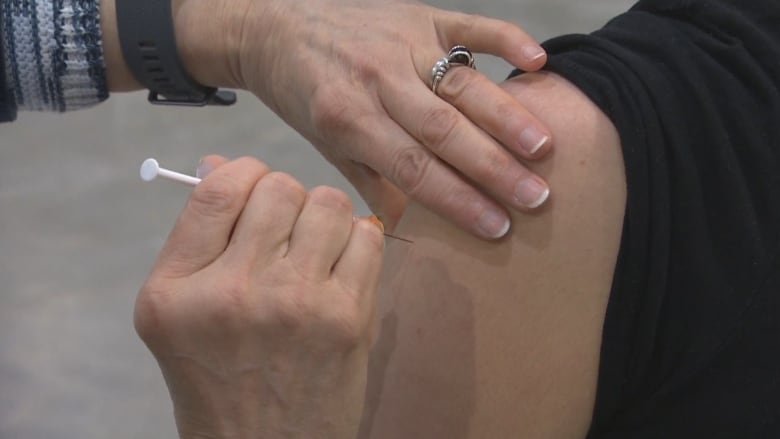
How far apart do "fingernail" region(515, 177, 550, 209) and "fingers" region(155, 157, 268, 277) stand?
0.89ft

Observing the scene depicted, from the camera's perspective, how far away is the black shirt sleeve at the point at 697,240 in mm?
845

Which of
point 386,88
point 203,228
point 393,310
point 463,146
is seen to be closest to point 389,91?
point 386,88

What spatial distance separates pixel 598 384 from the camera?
88cm

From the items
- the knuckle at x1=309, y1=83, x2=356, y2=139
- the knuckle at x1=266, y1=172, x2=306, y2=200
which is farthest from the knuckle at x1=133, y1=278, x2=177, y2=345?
the knuckle at x1=309, y1=83, x2=356, y2=139

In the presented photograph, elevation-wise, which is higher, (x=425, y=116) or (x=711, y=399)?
(x=425, y=116)

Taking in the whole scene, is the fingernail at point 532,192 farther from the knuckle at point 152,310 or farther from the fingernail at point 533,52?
the knuckle at point 152,310

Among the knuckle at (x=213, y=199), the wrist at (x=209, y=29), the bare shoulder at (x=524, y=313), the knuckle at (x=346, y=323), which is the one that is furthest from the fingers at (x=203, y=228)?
the wrist at (x=209, y=29)

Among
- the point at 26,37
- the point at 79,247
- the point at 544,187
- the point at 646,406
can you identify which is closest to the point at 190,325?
the point at 544,187

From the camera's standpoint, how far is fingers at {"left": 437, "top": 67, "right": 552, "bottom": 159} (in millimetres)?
853

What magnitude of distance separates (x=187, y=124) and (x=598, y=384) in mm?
1403

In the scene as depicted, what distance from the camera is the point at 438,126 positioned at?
0.92 metres

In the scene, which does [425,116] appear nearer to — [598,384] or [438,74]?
[438,74]

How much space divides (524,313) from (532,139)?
6.3 inches

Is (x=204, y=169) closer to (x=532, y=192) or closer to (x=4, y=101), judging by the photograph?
(x=532, y=192)
